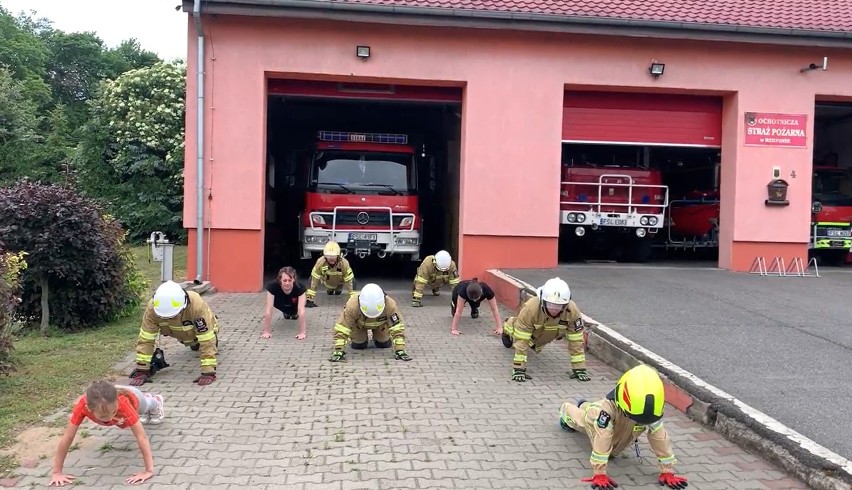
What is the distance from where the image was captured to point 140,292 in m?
9.53

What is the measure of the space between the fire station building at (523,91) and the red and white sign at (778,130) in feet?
0.09

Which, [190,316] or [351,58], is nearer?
[190,316]

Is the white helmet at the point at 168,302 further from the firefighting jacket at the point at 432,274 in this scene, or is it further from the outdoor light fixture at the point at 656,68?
the outdoor light fixture at the point at 656,68

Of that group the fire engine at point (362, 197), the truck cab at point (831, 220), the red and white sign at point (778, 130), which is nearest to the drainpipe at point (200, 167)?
the fire engine at point (362, 197)

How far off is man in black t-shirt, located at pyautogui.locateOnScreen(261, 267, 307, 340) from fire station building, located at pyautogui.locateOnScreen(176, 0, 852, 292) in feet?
12.1

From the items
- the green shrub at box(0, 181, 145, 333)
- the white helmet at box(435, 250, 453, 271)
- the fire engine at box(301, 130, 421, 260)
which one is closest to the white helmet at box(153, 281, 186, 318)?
the green shrub at box(0, 181, 145, 333)

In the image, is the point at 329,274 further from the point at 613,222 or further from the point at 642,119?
the point at 642,119

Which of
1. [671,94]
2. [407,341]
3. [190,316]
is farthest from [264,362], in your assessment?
[671,94]

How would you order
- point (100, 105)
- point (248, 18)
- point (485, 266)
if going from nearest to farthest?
point (248, 18), point (485, 266), point (100, 105)

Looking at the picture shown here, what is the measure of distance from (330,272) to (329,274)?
5cm

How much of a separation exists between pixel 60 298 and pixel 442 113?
9.58 m

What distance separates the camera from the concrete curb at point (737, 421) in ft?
12.5

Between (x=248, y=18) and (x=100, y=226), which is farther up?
(x=248, y=18)

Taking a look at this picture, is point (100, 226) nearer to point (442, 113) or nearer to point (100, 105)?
point (442, 113)
